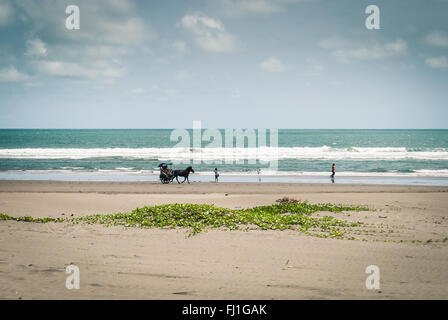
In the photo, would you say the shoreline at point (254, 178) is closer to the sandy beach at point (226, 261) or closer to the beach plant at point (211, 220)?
the sandy beach at point (226, 261)

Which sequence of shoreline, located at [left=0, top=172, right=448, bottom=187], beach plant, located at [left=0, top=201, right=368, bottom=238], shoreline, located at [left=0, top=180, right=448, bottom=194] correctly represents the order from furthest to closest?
shoreline, located at [left=0, top=172, right=448, bottom=187] < shoreline, located at [left=0, top=180, right=448, bottom=194] < beach plant, located at [left=0, top=201, right=368, bottom=238]

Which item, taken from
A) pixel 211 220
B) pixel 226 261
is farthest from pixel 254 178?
pixel 226 261

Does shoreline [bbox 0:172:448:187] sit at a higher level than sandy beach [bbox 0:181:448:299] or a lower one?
higher

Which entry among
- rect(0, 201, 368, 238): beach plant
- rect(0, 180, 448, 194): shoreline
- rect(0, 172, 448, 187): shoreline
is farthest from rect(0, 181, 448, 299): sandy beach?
rect(0, 172, 448, 187): shoreline

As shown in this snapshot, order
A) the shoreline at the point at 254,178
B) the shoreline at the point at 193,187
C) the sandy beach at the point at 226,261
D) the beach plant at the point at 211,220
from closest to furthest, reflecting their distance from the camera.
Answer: the sandy beach at the point at 226,261 < the beach plant at the point at 211,220 < the shoreline at the point at 193,187 < the shoreline at the point at 254,178

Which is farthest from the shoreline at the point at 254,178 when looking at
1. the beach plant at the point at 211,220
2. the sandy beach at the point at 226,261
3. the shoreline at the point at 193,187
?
the beach plant at the point at 211,220

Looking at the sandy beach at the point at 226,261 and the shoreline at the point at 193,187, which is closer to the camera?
the sandy beach at the point at 226,261

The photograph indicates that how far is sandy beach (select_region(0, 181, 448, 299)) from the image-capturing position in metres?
6.52

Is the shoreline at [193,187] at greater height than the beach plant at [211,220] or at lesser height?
lesser

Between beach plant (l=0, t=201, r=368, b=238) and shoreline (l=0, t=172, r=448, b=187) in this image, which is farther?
shoreline (l=0, t=172, r=448, b=187)

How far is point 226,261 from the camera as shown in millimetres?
8164

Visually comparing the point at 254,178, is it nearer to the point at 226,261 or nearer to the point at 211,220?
the point at 211,220

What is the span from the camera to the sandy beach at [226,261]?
21.4 feet

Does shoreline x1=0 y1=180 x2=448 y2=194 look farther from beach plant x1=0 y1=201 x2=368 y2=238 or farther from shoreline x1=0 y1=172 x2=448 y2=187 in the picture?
beach plant x1=0 y1=201 x2=368 y2=238
